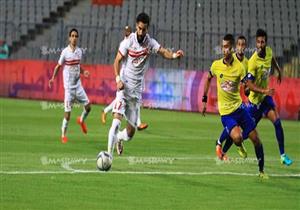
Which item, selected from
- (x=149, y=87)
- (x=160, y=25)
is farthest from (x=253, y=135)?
(x=160, y=25)

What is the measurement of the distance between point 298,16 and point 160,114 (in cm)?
856

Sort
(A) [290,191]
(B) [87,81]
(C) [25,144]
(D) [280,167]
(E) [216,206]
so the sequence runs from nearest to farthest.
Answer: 1. (E) [216,206]
2. (A) [290,191]
3. (D) [280,167]
4. (C) [25,144]
5. (B) [87,81]

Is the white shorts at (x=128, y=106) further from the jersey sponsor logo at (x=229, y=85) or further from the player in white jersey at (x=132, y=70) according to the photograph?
the jersey sponsor logo at (x=229, y=85)

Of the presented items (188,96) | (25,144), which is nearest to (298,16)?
(188,96)

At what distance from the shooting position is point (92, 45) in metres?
37.5

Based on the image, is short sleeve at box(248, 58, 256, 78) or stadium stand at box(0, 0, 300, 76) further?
stadium stand at box(0, 0, 300, 76)

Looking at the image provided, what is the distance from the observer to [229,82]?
1658cm

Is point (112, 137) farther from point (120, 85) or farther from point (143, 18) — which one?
point (143, 18)

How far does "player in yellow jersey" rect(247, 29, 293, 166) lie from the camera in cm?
1773

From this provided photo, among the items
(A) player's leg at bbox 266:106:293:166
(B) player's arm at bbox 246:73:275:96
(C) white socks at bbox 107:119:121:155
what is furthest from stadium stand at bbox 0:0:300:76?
(C) white socks at bbox 107:119:121:155

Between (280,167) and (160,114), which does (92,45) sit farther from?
(280,167)

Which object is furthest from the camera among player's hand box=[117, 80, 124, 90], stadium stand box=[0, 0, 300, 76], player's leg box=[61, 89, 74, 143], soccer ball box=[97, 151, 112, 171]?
stadium stand box=[0, 0, 300, 76]

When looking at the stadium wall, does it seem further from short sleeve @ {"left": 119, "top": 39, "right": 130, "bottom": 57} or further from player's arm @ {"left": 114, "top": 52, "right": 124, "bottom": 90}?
player's arm @ {"left": 114, "top": 52, "right": 124, "bottom": 90}

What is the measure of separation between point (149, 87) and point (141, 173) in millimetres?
17811
